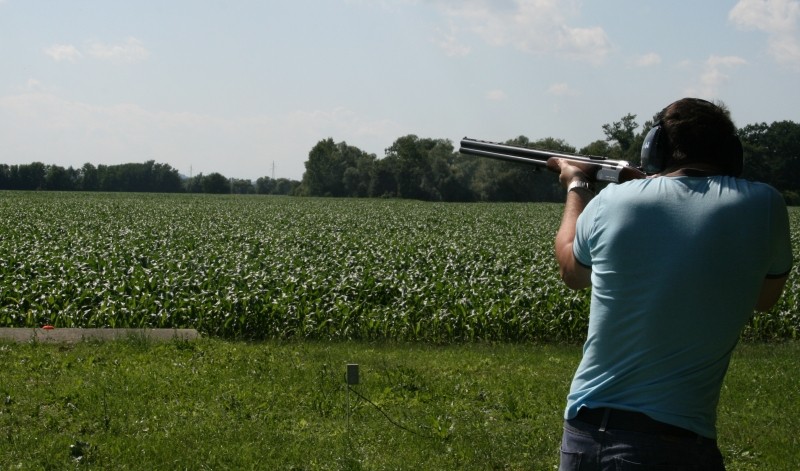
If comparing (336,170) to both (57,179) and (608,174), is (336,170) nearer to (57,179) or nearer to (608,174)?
(57,179)

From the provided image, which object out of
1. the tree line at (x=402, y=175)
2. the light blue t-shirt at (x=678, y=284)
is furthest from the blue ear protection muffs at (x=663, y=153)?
the tree line at (x=402, y=175)

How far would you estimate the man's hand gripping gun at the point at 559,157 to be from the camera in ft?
9.88

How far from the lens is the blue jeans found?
2.36m

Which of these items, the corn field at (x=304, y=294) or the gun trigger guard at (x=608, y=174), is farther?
the corn field at (x=304, y=294)

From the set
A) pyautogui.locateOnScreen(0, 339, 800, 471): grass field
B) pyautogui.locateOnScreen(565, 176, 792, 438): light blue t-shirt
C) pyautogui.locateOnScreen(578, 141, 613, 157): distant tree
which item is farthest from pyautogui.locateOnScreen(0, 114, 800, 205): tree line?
pyautogui.locateOnScreen(565, 176, 792, 438): light blue t-shirt

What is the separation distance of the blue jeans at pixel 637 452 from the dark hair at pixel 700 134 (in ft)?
2.63

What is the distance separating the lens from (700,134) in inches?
98.6

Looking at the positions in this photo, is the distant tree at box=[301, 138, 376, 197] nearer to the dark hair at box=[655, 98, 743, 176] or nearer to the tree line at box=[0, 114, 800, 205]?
the tree line at box=[0, 114, 800, 205]

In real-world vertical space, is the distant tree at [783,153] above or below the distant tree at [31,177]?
above

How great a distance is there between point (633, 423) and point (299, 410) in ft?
16.2

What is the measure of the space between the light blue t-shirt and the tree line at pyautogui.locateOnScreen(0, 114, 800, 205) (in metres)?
49.3

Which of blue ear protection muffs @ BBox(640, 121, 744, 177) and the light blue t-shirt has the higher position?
blue ear protection muffs @ BBox(640, 121, 744, 177)

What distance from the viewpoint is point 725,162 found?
8.32ft

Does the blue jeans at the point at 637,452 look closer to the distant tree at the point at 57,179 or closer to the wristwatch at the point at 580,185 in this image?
the wristwatch at the point at 580,185
